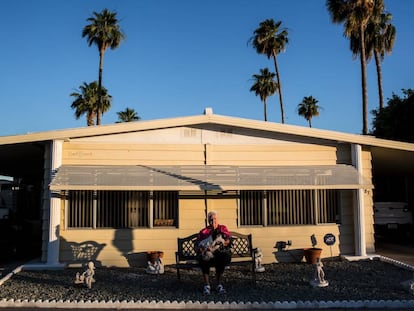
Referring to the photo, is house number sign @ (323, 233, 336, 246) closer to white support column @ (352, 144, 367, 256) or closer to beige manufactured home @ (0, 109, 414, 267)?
beige manufactured home @ (0, 109, 414, 267)

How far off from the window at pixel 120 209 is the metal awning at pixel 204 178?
61 centimetres

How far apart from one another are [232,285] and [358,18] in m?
18.0

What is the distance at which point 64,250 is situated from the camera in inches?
367

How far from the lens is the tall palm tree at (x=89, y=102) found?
36.6 metres

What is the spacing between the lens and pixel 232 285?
297 inches

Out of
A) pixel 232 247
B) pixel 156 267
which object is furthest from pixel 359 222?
pixel 156 267

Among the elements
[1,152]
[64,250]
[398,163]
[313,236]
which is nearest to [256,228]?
[313,236]

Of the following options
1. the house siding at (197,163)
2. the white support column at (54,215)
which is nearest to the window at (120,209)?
the house siding at (197,163)

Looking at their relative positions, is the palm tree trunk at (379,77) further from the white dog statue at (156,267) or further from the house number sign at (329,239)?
the white dog statue at (156,267)

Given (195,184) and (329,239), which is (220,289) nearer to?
(195,184)

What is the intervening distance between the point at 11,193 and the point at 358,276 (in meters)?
13.0

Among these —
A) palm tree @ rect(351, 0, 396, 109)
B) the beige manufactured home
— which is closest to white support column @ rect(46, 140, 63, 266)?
the beige manufactured home

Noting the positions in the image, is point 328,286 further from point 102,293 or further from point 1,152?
point 1,152

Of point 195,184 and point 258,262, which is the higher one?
point 195,184
